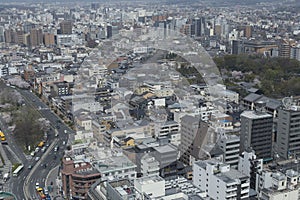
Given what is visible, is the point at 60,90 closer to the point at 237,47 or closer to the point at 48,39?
the point at 237,47

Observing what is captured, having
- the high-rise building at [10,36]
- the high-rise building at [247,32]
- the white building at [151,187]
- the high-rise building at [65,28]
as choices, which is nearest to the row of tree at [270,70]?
the high-rise building at [247,32]

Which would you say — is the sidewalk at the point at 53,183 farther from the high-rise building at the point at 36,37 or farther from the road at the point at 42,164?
the high-rise building at the point at 36,37

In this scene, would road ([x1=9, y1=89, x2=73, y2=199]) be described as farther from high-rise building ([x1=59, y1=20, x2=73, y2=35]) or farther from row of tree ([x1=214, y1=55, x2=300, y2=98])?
high-rise building ([x1=59, y1=20, x2=73, y2=35])

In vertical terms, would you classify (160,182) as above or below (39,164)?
above

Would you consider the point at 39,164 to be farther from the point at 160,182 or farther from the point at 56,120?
the point at 160,182

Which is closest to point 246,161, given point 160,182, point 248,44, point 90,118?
point 160,182

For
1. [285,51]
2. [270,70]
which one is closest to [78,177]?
[270,70]
